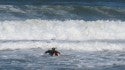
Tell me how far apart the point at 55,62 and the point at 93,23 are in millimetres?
6645

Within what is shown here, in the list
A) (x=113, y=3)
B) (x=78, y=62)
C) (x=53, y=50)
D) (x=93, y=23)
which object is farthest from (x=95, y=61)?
(x=113, y=3)

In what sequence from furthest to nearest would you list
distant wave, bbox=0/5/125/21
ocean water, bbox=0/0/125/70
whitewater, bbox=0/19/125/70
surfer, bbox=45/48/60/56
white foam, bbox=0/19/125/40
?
distant wave, bbox=0/5/125/21, white foam, bbox=0/19/125/40, surfer, bbox=45/48/60/56, ocean water, bbox=0/0/125/70, whitewater, bbox=0/19/125/70

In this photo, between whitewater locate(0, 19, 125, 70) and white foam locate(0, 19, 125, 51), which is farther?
white foam locate(0, 19, 125, 51)

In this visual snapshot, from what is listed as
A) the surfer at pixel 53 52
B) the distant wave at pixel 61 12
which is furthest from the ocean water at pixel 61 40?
the surfer at pixel 53 52

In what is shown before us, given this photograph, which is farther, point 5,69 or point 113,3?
point 113,3

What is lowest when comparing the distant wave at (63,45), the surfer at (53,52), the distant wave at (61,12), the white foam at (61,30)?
the surfer at (53,52)

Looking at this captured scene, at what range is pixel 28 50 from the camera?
535 inches

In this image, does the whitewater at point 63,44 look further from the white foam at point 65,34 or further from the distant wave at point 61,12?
the distant wave at point 61,12

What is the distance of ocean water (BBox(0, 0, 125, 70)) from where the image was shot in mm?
11984

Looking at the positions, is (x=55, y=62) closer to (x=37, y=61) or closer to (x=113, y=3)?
(x=37, y=61)

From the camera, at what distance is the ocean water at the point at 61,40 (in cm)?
1198

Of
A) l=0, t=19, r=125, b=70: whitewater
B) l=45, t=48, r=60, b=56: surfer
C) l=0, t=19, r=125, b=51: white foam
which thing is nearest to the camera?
l=0, t=19, r=125, b=70: whitewater

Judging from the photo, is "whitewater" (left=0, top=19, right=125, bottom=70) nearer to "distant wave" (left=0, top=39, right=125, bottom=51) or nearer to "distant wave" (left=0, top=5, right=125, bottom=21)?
"distant wave" (left=0, top=39, right=125, bottom=51)

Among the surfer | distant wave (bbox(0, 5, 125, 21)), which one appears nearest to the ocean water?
distant wave (bbox(0, 5, 125, 21))
